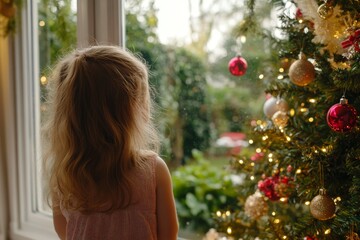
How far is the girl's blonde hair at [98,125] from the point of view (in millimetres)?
1177

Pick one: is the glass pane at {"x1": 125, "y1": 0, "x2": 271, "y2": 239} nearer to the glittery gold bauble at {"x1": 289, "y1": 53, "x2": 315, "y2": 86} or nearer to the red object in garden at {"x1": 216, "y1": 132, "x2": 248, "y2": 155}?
the red object in garden at {"x1": 216, "y1": 132, "x2": 248, "y2": 155}

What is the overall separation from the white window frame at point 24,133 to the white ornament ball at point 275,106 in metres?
0.99

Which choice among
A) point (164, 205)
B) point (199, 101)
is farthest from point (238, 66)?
point (199, 101)

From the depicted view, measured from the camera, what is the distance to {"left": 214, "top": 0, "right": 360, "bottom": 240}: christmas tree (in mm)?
1124

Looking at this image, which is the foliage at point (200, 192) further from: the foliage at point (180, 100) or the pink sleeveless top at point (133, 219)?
the pink sleeveless top at point (133, 219)

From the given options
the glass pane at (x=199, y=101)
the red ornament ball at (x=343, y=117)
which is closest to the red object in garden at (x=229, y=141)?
the glass pane at (x=199, y=101)

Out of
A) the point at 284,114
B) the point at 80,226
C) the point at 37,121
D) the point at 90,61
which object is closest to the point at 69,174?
the point at 80,226

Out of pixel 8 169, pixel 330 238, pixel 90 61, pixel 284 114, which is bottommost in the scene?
pixel 8 169

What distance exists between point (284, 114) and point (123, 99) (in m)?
0.43

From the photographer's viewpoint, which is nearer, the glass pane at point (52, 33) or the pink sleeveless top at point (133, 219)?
the pink sleeveless top at point (133, 219)

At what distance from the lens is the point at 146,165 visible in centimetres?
123

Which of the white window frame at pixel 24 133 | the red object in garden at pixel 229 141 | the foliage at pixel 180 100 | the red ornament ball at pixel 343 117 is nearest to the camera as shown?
the red ornament ball at pixel 343 117

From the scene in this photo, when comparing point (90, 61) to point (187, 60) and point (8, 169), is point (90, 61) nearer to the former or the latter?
point (8, 169)

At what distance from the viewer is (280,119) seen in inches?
53.2
